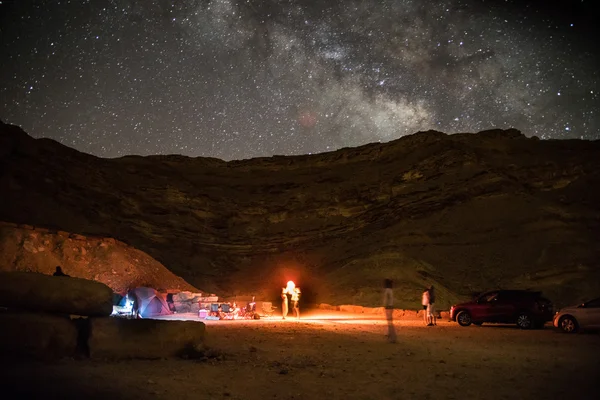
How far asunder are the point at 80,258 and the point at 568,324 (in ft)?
93.6

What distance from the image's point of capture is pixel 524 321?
2189 cm

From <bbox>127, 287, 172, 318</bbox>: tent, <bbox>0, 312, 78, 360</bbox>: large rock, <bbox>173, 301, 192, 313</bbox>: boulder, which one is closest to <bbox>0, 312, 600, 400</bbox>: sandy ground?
<bbox>0, 312, 78, 360</bbox>: large rock

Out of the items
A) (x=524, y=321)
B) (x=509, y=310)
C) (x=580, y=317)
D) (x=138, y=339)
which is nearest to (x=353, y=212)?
(x=509, y=310)

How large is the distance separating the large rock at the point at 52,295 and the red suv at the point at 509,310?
18217 millimetres

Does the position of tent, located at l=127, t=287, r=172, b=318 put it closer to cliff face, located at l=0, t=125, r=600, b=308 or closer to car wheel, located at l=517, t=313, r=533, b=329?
cliff face, located at l=0, t=125, r=600, b=308

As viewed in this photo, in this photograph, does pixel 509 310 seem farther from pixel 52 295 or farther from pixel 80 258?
pixel 80 258

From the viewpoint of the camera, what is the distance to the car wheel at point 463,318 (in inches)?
921

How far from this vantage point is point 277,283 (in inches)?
1962

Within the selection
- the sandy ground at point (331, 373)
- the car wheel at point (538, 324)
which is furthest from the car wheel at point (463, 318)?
the sandy ground at point (331, 373)

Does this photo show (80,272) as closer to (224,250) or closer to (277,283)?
(277,283)

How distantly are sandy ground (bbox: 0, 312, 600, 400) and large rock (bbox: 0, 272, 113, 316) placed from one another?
164cm

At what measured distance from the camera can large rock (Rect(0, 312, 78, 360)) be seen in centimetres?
983

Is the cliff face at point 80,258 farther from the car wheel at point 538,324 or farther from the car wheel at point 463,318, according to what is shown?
the car wheel at point 538,324

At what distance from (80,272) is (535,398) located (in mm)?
29000
